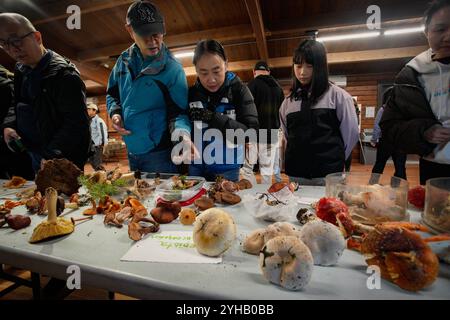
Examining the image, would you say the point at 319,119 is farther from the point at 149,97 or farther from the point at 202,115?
the point at 149,97

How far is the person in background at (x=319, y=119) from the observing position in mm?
1646

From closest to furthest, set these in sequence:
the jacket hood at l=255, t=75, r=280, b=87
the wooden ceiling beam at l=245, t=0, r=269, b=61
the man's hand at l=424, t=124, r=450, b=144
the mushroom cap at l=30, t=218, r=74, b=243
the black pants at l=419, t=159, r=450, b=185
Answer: the mushroom cap at l=30, t=218, r=74, b=243
the man's hand at l=424, t=124, r=450, b=144
the black pants at l=419, t=159, r=450, b=185
the jacket hood at l=255, t=75, r=280, b=87
the wooden ceiling beam at l=245, t=0, r=269, b=61

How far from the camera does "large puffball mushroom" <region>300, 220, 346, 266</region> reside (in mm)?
643

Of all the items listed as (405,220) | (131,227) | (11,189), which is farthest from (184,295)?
(11,189)

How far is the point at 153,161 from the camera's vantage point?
1.85 m

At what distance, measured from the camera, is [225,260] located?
2.28 feet

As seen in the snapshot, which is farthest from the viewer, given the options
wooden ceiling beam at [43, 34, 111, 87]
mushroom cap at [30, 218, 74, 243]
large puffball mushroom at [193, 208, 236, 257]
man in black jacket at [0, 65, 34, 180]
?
wooden ceiling beam at [43, 34, 111, 87]

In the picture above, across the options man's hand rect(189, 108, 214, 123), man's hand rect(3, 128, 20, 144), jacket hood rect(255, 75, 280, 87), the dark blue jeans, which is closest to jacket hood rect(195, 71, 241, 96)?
man's hand rect(189, 108, 214, 123)

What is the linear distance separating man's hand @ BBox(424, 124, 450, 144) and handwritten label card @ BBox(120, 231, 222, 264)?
1298 mm

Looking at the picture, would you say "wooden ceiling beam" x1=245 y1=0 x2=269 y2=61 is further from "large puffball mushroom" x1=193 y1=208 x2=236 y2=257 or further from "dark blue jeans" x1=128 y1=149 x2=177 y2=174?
"large puffball mushroom" x1=193 y1=208 x2=236 y2=257

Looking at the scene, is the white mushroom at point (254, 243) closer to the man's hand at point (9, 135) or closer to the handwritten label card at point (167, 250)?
the handwritten label card at point (167, 250)

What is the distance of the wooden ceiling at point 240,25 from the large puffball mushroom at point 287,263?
452 centimetres
